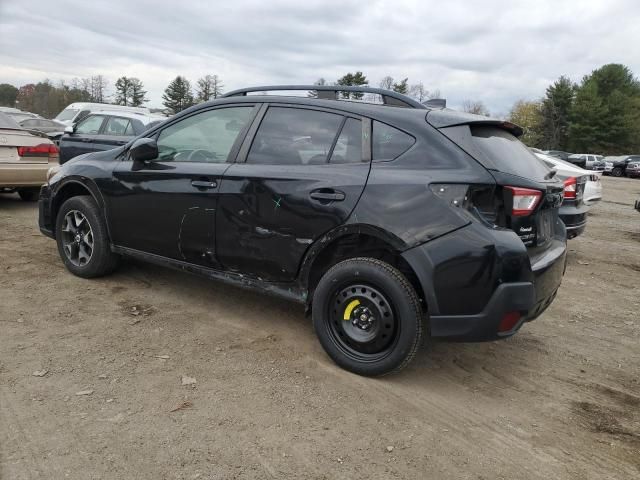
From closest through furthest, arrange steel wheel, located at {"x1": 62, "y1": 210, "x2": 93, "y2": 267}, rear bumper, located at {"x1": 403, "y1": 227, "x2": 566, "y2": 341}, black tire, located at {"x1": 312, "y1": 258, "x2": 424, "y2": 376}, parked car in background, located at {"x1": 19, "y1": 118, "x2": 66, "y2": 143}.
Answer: rear bumper, located at {"x1": 403, "y1": 227, "x2": 566, "y2": 341} < black tire, located at {"x1": 312, "y1": 258, "x2": 424, "y2": 376} < steel wheel, located at {"x1": 62, "y1": 210, "x2": 93, "y2": 267} < parked car in background, located at {"x1": 19, "y1": 118, "x2": 66, "y2": 143}

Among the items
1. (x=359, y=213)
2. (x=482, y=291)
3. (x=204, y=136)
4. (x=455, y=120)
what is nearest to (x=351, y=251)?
(x=359, y=213)

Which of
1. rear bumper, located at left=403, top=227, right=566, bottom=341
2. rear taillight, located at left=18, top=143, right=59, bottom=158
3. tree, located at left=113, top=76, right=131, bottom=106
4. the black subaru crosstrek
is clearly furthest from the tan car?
tree, located at left=113, top=76, right=131, bottom=106

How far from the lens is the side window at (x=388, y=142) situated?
3184 millimetres

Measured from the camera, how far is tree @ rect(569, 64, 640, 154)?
209ft

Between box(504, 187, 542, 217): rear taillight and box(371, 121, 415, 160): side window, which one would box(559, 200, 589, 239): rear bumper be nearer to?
box(504, 187, 542, 217): rear taillight

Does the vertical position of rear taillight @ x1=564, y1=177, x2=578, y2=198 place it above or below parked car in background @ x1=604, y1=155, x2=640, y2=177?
below

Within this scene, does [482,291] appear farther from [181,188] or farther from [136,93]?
[136,93]

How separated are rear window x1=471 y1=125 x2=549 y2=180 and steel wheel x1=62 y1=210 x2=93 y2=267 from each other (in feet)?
11.0

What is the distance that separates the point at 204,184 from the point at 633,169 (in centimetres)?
3962

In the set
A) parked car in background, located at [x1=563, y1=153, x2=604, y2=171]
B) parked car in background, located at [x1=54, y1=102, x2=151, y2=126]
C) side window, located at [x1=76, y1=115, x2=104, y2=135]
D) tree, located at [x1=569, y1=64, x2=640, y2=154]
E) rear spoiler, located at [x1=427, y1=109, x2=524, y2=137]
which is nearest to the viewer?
rear spoiler, located at [x1=427, y1=109, x2=524, y2=137]

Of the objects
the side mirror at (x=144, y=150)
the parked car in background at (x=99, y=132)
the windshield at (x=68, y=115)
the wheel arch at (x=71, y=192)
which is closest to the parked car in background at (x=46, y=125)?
the windshield at (x=68, y=115)

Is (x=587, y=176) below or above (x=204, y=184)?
above

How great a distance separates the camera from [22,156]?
25.2 feet

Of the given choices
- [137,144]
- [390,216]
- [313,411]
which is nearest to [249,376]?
[313,411]
